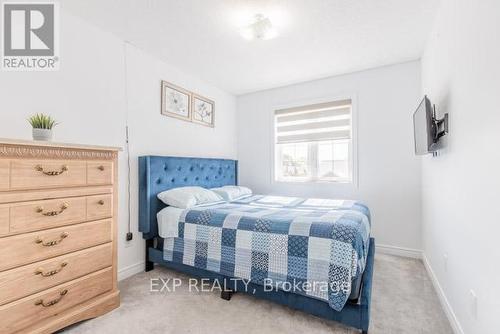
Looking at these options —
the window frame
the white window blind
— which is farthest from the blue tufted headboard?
the white window blind

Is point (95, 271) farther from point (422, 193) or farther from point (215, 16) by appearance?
point (422, 193)

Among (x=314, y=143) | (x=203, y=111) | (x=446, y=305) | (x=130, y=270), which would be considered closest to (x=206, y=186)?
(x=203, y=111)

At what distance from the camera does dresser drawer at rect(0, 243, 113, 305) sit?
4.44 feet

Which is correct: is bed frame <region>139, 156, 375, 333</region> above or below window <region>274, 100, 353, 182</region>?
below

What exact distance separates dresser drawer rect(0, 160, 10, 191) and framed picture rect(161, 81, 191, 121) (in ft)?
5.61

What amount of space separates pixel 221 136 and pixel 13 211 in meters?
2.84

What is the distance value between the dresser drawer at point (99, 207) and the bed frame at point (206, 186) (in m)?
0.63

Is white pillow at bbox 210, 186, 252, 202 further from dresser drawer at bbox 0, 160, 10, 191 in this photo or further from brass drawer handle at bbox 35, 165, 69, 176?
dresser drawer at bbox 0, 160, 10, 191

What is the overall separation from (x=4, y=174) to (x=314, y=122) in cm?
338

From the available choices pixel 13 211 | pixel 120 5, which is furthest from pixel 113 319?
pixel 120 5

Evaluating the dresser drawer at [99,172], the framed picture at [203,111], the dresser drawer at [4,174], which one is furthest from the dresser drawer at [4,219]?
the framed picture at [203,111]

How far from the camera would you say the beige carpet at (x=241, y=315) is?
1.67m

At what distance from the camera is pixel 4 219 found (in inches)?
52.6

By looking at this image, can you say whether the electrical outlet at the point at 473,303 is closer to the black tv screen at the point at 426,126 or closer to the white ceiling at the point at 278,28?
the black tv screen at the point at 426,126
